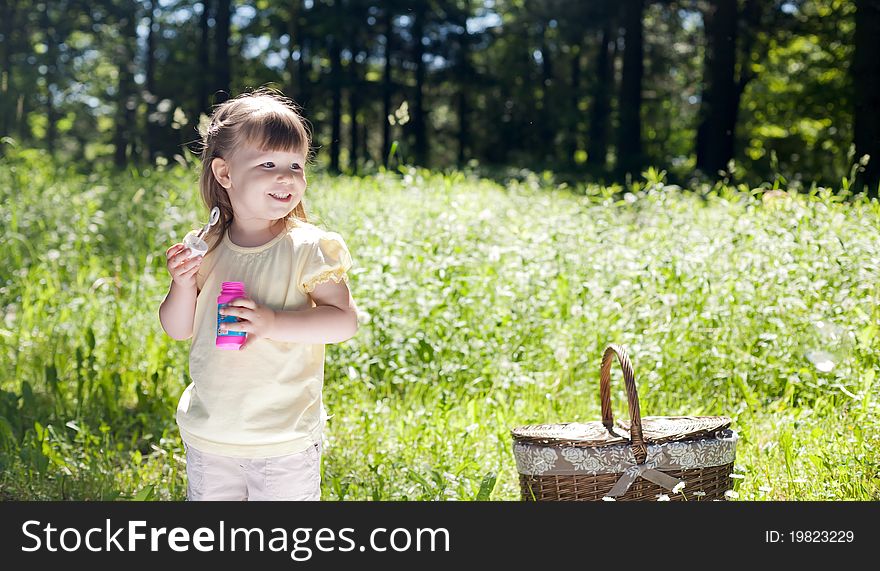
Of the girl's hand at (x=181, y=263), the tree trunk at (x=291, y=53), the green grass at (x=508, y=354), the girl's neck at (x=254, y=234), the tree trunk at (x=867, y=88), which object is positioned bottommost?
the green grass at (x=508, y=354)

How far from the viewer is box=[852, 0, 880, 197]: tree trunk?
8.48m

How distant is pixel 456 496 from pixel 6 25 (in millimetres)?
21134

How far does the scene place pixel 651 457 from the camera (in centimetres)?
263

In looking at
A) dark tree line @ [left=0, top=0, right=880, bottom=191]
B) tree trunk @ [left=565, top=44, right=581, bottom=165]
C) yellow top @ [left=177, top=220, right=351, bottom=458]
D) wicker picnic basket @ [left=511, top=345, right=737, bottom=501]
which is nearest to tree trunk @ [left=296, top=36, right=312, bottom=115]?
dark tree line @ [left=0, top=0, right=880, bottom=191]

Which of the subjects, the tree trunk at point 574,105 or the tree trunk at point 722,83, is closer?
the tree trunk at point 722,83

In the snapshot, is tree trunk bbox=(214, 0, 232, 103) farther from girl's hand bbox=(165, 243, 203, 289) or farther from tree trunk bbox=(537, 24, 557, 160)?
girl's hand bbox=(165, 243, 203, 289)

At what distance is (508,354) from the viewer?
4250 millimetres

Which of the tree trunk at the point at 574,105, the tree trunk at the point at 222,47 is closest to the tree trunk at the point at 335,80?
the tree trunk at the point at 222,47

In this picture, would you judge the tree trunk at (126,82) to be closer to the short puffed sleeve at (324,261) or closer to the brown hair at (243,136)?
the brown hair at (243,136)

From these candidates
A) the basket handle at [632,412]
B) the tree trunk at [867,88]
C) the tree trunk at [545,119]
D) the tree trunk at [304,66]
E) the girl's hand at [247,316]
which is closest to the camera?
the girl's hand at [247,316]

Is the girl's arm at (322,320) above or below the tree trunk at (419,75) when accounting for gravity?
below

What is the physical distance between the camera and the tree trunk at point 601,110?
2220 cm

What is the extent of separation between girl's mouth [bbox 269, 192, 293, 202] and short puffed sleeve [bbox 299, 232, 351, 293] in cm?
11
